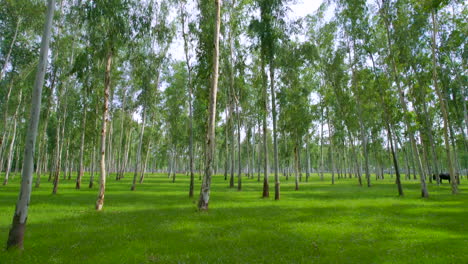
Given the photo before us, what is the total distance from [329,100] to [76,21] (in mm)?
33734

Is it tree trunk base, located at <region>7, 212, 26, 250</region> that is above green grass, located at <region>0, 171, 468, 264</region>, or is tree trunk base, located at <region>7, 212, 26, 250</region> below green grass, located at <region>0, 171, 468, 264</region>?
above

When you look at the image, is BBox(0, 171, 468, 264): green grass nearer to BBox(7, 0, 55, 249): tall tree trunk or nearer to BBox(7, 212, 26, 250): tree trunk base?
BBox(7, 212, 26, 250): tree trunk base

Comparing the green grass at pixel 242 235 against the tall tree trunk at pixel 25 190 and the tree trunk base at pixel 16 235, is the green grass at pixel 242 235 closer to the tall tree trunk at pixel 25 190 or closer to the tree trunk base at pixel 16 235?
the tree trunk base at pixel 16 235

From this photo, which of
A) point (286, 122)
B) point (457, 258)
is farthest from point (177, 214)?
point (286, 122)

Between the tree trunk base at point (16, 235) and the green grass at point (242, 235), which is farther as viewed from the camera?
the tree trunk base at point (16, 235)

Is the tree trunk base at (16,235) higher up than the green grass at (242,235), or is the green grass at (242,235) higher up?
the tree trunk base at (16,235)

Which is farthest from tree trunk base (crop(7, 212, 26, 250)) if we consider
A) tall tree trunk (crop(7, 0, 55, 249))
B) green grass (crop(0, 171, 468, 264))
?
green grass (crop(0, 171, 468, 264))

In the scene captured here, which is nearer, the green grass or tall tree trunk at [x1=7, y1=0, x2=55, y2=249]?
the green grass

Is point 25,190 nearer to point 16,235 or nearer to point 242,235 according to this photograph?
point 16,235

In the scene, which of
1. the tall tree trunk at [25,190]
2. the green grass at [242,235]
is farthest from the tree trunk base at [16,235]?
the green grass at [242,235]

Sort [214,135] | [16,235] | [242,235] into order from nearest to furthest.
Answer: [16,235] < [242,235] < [214,135]

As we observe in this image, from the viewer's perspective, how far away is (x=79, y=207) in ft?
54.4

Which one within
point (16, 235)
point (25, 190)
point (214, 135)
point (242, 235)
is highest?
point (214, 135)

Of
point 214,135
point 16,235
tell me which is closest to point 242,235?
point 16,235
